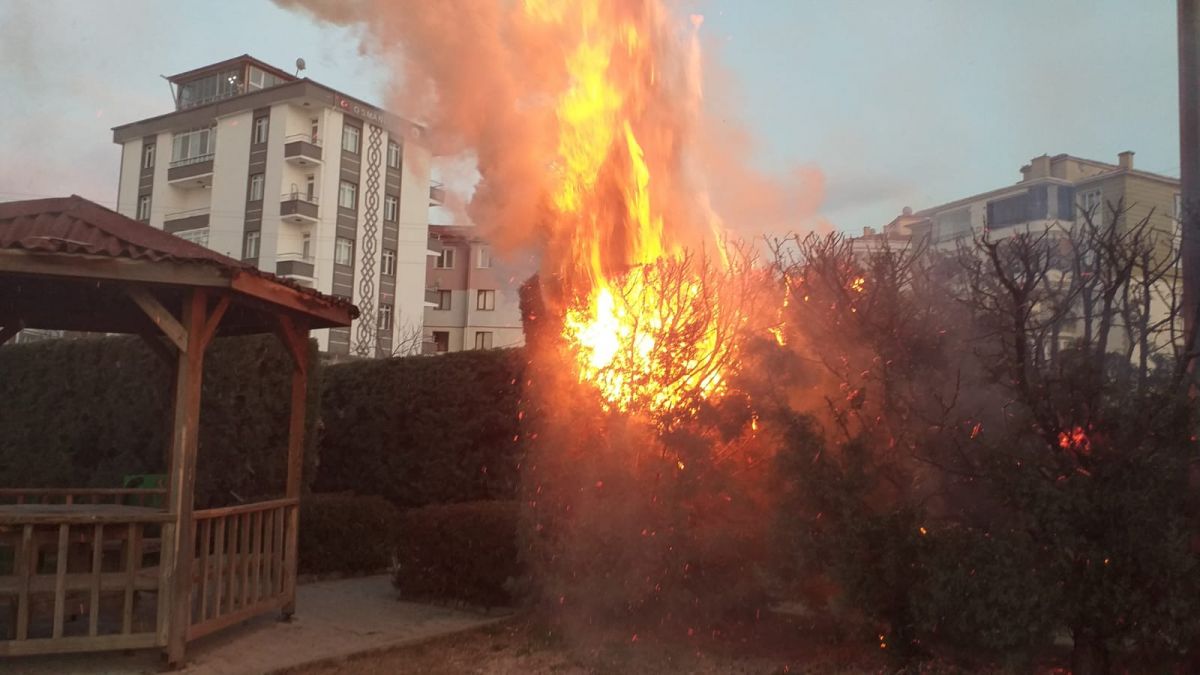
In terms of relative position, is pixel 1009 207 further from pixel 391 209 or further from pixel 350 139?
pixel 350 139

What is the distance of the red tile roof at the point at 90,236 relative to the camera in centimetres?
644

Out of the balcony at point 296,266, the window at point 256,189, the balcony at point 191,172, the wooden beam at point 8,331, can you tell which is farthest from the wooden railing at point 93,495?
the balcony at point 191,172

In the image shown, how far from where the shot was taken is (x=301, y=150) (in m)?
42.6

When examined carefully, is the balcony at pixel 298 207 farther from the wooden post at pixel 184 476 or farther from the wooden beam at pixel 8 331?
the wooden post at pixel 184 476

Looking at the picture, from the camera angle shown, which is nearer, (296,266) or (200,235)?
(296,266)

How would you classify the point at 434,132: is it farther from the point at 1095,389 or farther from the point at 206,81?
the point at 206,81

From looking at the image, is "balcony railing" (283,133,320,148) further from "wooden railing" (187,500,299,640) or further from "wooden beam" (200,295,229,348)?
"wooden beam" (200,295,229,348)

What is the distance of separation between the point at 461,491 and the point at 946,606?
7714 millimetres

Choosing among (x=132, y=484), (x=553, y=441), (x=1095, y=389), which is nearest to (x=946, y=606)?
(x=1095, y=389)

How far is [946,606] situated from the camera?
584 centimetres

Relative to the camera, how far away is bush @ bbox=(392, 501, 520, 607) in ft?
29.7

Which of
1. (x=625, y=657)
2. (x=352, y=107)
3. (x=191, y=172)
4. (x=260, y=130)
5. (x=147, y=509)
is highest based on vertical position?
(x=260, y=130)

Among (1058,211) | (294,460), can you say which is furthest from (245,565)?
(1058,211)

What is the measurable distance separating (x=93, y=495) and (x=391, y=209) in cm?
3700
